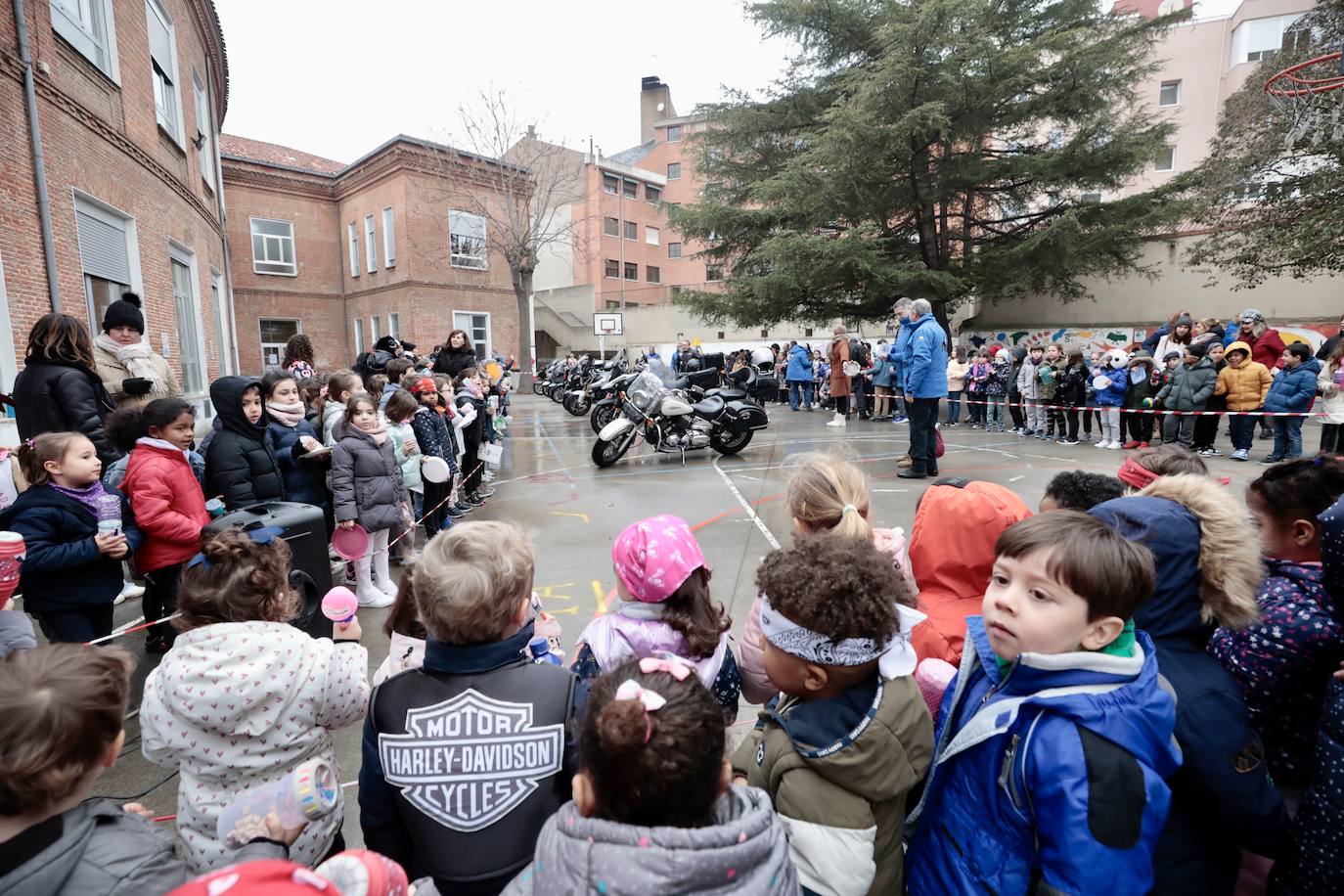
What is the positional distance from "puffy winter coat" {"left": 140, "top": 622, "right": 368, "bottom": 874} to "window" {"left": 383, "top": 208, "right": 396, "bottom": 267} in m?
25.7

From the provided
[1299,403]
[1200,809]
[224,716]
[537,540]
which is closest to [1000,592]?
[1200,809]

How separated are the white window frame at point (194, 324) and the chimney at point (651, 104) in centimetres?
3900

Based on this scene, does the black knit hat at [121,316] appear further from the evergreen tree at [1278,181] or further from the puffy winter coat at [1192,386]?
the evergreen tree at [1278,181]

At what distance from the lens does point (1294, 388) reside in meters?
7.75

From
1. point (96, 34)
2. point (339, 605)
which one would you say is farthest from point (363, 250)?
point (339, 605)

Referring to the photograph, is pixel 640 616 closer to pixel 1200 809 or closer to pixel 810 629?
pixel 810 629

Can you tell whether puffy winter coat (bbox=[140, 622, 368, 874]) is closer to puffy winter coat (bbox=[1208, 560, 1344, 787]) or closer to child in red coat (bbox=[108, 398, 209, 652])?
child in red coat (bbox=[108, 398, 209, 652])

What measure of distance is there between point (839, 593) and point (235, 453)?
3.63 meters

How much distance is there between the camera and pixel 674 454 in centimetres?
954

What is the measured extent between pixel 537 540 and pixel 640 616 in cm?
395

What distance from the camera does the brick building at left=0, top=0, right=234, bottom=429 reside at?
6.36 metres

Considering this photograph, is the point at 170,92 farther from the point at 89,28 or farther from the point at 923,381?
the point at 923,381

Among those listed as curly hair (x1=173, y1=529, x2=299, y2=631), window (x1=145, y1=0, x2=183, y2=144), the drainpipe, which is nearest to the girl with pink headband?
curly hair (x1=173, y1=529, x2=299, y2=631)

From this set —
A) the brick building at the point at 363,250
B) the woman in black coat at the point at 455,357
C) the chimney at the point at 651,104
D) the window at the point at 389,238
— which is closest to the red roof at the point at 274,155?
the brick building at the point at 363,250
